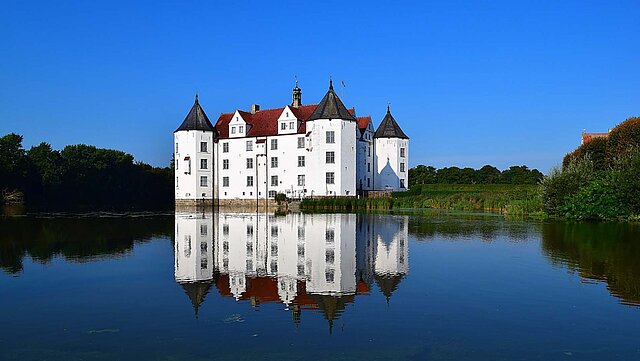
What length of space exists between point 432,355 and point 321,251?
971 cm

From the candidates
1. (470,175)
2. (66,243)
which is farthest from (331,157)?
(470,175)

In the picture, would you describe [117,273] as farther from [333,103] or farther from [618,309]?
[333,103]

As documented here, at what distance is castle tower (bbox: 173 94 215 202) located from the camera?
60.2 m

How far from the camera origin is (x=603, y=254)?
15.2 meters

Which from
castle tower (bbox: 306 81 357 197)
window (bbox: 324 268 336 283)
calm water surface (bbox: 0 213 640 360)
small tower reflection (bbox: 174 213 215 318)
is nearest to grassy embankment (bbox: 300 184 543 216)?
castle tower (bbox: 306 81 357 197)

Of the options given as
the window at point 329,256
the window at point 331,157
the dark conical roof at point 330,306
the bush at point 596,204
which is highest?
the window at point 331,157

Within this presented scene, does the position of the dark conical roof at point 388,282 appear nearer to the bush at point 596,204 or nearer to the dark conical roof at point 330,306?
the dark conical roof at point 330,306

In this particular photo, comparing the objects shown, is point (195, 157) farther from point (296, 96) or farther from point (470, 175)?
point (470, 175)

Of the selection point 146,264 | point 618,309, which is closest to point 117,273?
point 146,264

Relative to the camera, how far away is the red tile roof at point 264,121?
58594mm

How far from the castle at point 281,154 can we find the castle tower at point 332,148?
92 millimetres

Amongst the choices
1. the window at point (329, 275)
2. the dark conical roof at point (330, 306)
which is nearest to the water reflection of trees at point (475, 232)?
the window at point (329, 275)

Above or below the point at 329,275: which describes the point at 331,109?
above

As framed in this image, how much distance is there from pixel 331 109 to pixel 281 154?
25.6 feet
